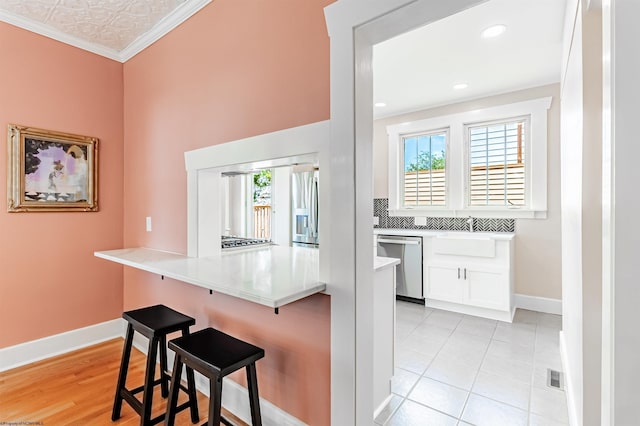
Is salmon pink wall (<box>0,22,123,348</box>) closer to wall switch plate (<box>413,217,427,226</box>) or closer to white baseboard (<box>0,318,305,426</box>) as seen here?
white baseboard (<box>0,318,305,426</box>)

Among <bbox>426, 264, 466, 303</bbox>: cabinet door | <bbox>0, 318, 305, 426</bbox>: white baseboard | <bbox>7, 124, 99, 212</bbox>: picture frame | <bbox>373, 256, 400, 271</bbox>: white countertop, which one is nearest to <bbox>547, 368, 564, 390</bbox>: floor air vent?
<bbox>426, 264, 466, 303</bbox>: cabinet door

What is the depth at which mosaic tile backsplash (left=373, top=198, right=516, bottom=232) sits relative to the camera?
3828 mm

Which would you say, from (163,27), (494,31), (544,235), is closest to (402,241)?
(544,235)

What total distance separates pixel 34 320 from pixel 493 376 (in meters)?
3.67

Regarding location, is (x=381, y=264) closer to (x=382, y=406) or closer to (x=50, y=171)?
(x=382, y=406)

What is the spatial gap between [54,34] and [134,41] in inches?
24.1

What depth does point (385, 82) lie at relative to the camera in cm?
344

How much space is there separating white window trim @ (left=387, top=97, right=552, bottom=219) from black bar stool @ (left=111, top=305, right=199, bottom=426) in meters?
3.54

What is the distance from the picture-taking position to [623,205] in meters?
0.64

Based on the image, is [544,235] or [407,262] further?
[407,262]

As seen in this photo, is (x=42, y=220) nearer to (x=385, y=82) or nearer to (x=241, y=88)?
(x=241, y=88)

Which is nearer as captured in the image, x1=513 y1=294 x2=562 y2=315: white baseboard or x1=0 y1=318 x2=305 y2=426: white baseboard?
x1=0 y1=318 x2=305 y2=426: white baseboard

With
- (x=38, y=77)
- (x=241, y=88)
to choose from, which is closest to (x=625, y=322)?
(x=241, y=88)

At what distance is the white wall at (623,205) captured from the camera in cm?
62
